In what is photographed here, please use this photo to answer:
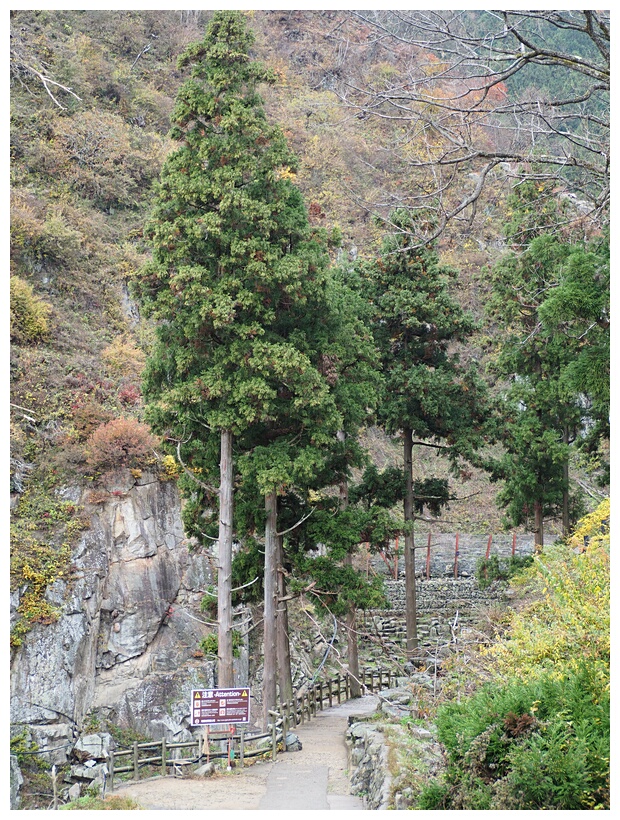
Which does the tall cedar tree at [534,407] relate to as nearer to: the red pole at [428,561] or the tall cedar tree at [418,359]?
the tall cedar tree at [418,359]

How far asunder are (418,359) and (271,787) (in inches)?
425

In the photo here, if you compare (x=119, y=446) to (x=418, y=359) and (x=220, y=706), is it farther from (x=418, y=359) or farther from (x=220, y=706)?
(x=220, y=706)

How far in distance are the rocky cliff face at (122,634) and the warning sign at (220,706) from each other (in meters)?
4.84

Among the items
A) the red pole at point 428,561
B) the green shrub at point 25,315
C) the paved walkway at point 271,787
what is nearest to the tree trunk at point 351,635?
the paved walkway at point 271,787

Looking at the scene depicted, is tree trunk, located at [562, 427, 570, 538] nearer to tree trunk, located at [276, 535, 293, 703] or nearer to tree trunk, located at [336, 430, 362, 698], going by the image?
tree trunk, located at [336, 430, 362, 698]

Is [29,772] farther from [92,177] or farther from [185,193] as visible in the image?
[92,177]

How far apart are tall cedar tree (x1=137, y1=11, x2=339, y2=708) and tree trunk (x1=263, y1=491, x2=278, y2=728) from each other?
8cm

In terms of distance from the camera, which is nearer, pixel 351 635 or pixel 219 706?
pixel 219 706

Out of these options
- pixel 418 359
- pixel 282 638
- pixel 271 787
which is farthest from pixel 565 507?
pixel 271 787

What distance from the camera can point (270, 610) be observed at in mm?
14188

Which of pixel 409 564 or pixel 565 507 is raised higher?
pixel 565 507

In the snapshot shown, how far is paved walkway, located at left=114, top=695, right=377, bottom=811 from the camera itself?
9945 millimetres

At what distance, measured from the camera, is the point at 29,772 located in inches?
582

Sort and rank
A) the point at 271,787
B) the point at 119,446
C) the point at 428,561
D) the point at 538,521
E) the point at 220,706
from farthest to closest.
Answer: the point at 428,561, the point at 538,521, the point at 119,446, the point at 220,706, the point at 271,787
